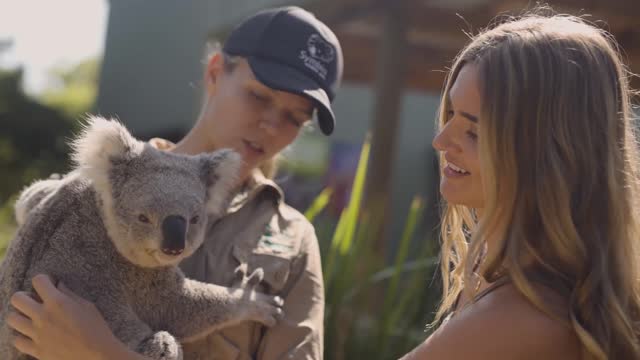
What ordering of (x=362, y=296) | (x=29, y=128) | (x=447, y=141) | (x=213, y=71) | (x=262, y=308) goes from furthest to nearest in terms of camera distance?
(x=29, y=128) < (x=362, y=296) < (x=213, y=71) < (x=262, y=308) < (x=447, y=141)

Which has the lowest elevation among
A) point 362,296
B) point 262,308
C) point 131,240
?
point 362,296

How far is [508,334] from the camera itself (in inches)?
51.8

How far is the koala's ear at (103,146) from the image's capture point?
165cm

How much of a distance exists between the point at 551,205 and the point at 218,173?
2.25ft

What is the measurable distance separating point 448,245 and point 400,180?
9.55 metres

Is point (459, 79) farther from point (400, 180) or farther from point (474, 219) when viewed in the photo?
point (400, 180)

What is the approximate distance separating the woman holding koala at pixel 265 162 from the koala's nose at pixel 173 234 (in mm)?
249

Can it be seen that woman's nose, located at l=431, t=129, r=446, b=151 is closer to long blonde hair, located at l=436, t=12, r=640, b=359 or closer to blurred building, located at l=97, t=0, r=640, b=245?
long blonde hair, located at l=436, t=12, r=640, b=359

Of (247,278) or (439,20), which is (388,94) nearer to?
(439,20)

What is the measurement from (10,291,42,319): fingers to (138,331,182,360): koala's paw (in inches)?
8.4

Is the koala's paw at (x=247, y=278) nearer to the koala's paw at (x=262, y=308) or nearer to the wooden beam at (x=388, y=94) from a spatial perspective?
the koala's paw at (x=262, y=308)

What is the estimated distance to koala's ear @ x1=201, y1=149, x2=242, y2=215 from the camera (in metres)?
1.73

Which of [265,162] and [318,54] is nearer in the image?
[318,54]

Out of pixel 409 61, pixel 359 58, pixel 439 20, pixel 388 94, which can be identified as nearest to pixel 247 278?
pixel 388 94
